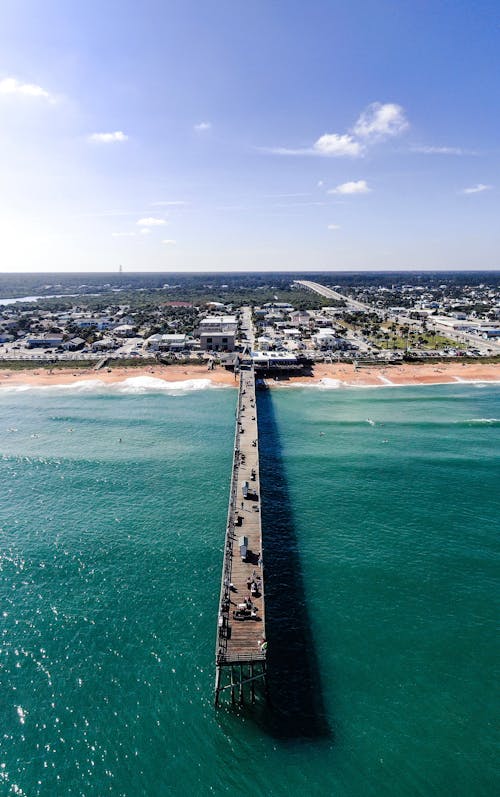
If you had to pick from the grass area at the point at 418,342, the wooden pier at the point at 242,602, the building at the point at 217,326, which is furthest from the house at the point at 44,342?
the wooden pier at the point at 242,602

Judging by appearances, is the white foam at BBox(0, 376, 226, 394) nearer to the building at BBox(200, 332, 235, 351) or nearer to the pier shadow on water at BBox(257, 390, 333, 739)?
the building at BBox(200, 332, 235, 351)

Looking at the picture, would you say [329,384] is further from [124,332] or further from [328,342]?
[124,332]

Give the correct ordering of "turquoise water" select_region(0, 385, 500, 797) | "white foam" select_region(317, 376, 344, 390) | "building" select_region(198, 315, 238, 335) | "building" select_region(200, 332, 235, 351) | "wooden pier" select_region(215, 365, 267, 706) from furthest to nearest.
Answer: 1. "building" select_region(198, 315, 238, 335)
2. "building" select_region(200, 332, 235, 351)
3. "white foam" select_region(317, 376, 344, 390)
4. "wooden pier" select_region(215, 365, 267, 706)
5. "turquoise water" select_region(0, 385, 500, 797)

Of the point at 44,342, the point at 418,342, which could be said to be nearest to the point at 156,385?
the point at 44,342

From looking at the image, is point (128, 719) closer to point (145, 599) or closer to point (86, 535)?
point (145, 599)

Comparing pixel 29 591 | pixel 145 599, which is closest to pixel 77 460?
pixel 29 591

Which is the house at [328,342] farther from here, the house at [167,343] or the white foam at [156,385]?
the white foam at [156,385]

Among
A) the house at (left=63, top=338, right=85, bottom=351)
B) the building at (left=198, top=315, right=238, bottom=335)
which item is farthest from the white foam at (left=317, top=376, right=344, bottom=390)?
the house at (left=63, top=338, right=85, bottom=351)
